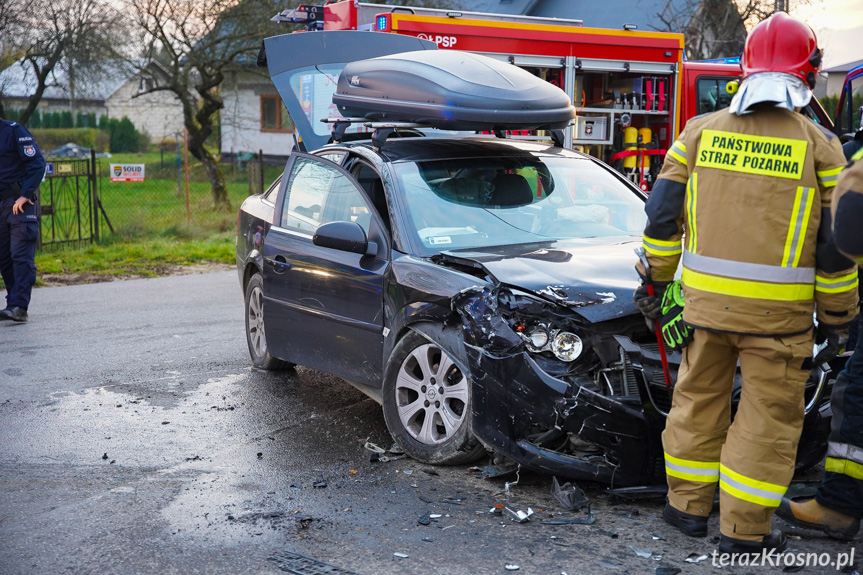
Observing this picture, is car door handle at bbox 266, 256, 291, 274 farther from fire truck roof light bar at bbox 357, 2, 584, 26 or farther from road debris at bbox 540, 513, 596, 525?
fire truck roof light bar at bbox 357, 2, 584, 26

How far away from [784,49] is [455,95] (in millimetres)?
2212

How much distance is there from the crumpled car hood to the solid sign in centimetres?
1179

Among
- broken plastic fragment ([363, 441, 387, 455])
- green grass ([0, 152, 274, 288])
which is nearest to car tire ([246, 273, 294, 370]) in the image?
broken plastic fragment ([363, 441, 387, 455])

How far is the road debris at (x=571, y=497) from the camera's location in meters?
3.93

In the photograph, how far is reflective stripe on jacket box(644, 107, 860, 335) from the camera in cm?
331

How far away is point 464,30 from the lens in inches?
388

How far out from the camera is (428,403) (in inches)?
179

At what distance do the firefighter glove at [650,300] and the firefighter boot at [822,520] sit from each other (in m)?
0.98

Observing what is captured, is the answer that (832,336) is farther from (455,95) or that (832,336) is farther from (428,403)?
(455,95)

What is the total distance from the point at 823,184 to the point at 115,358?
18.2ft

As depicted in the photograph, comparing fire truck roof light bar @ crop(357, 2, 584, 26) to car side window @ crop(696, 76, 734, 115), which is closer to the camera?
fire truck roof light bar @ crop(357, 2, 584, 26)

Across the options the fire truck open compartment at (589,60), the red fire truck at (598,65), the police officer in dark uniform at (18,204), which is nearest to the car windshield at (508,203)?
the fire truck open compartment at (589,60)

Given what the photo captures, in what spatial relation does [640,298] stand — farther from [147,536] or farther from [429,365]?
[147,536]

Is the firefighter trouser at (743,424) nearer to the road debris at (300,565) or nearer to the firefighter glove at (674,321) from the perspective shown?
the firefighter glove at (674,321)
